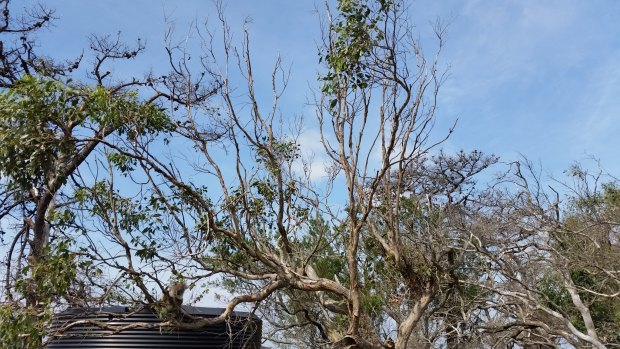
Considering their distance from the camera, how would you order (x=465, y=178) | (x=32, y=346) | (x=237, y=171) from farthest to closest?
(x=465, y=178), (x=237, y=171), (x=32, y=346)

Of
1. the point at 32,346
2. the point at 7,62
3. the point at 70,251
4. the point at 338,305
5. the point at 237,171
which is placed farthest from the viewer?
the point at 7,62

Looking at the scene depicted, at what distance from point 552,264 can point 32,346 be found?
795 cm

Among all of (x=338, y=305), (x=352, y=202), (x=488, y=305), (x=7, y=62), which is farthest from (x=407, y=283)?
(x=7, y=62)

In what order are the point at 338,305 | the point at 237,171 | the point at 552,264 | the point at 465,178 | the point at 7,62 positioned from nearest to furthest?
the point at 237,171, the point at 338,305, the point at 7,62, the point at 552,264, the point at 465,178

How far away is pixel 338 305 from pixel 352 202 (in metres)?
1.64

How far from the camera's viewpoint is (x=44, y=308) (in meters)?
5.48

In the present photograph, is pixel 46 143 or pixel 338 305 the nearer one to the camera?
pixel 46 143

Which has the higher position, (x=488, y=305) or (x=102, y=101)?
(x=102, y=101)

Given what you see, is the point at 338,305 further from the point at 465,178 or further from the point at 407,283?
the point at 465,178

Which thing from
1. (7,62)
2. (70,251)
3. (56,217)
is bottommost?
(70,251)

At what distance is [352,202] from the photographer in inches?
255

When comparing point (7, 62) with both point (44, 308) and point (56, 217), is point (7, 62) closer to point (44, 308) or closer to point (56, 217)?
point (56, 217)

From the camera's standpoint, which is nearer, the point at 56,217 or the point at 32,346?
the point at 32,346

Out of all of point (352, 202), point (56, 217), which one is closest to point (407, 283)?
point (352, 202)
